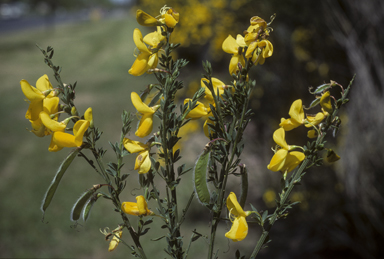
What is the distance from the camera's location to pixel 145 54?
598mm

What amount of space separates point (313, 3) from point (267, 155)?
62.8 inches

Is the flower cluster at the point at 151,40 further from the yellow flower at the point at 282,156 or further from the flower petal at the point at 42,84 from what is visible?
the yellow flower at the point at 282,156

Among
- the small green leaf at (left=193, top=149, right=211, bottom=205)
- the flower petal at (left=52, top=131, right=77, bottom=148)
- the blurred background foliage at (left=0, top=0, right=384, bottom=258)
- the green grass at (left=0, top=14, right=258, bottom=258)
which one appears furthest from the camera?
the green grass at (left=0, top=14, right=258, bottom=258)

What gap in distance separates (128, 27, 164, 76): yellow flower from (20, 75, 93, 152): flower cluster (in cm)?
11

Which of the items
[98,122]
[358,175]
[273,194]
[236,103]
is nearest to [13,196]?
[98,122]

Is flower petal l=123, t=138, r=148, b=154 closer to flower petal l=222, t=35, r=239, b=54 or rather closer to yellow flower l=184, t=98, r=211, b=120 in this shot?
yellow flower l=184, t=98, r=211, b=120

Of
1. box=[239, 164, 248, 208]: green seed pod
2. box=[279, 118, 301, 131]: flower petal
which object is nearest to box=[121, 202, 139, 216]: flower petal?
box=[239, 164, 248, 208]: green seed pod

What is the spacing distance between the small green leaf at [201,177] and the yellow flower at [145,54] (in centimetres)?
19

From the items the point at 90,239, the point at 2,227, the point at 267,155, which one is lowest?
the point at 90,239

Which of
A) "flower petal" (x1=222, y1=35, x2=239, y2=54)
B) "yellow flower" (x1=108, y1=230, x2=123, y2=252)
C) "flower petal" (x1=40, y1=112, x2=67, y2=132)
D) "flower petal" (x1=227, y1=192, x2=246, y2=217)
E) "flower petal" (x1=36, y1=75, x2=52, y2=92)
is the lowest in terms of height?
"yellow flower" (x1=108, y1=230, x2=123, y2=252)

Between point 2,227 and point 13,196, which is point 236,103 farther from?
point 13,196

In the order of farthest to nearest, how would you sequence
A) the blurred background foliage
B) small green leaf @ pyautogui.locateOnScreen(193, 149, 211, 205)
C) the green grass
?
the green grass, the blurred background foliage, small green leaf @ pyautogui.locateOnScreen(193, 149, 211, 205)

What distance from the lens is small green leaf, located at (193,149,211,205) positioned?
2.05 feet

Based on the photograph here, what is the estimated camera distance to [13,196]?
4.34 meters
